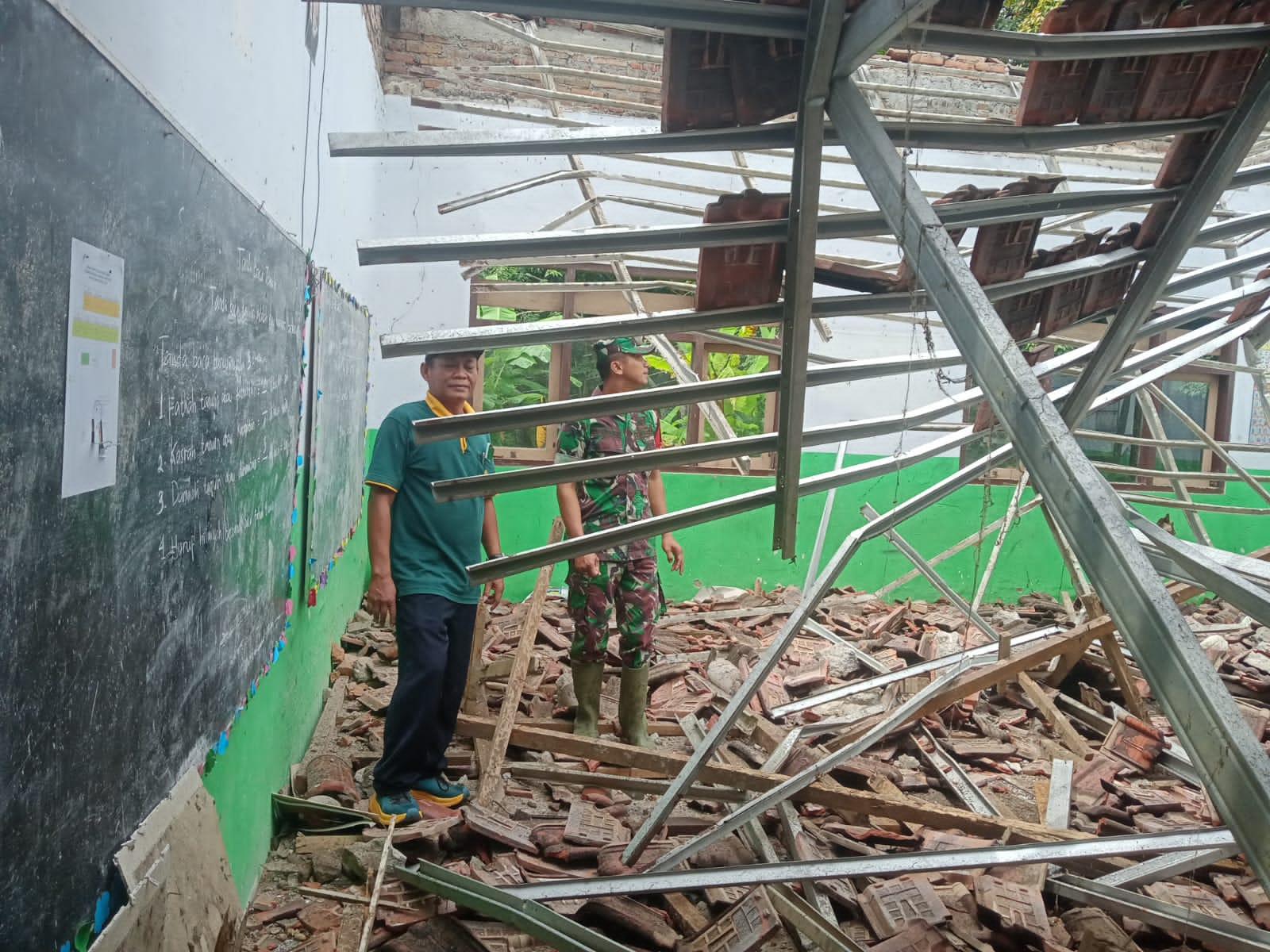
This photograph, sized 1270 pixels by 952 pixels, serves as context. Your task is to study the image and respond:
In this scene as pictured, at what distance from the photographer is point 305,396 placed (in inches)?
170

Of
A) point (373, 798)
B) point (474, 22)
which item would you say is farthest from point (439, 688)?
point (474, 22)

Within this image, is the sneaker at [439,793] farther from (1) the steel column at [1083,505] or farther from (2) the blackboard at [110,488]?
(1) the steel column at [1083,505]

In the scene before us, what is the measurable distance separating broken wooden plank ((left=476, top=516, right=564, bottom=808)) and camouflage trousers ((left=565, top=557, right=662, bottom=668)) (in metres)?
0.29

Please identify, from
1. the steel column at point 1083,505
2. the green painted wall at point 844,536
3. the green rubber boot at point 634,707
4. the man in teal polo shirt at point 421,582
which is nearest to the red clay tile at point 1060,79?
the steel column at point 1083,505

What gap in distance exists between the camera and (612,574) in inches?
197

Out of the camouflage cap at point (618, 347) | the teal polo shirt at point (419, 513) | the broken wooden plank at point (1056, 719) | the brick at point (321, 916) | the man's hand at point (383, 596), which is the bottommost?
the brick at point (321, 916)

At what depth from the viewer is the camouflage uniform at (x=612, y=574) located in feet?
16.2

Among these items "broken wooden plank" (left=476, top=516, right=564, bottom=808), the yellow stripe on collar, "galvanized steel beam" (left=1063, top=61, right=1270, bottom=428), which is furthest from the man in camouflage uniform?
"galvanized steel beam" (left=1063, top=61, right=1270, bottom=428)

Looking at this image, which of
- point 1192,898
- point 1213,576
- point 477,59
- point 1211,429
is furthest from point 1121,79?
point 1211,429

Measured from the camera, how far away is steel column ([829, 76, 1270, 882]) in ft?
4.15

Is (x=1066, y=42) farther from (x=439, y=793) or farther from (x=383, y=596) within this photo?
(x=439, y=793)

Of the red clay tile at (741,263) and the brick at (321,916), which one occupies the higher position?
the red clay tile at (741,263)

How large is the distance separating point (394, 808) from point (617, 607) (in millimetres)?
1574

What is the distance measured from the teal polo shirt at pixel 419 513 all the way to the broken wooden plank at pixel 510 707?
45 centimetres
